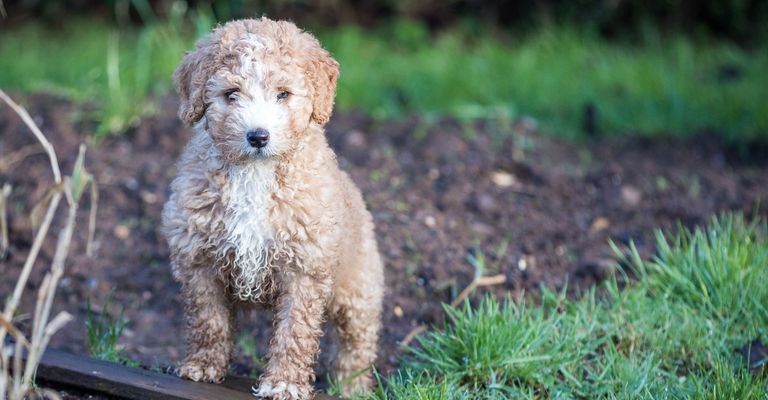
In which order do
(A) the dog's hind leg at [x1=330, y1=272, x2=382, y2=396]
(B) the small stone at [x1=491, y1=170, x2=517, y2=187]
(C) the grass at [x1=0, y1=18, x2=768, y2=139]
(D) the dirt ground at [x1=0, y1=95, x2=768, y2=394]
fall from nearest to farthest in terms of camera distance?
(A) the dog's hind leg at [x1=330, y1=272, x2=382, y2=396]
(D) the dirt ground at [x1=0, y1=95, x2=768, y2=394]
(B) the small stone at [x1=491, y1=170, x2=517, y2=187]
(C) the grass at [x1=0, y1=18, x2=768, y2=139]

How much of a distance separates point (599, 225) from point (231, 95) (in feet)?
9.82

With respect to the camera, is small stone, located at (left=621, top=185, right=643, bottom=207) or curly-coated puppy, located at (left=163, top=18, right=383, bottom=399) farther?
small stone, located at (left=621, top=185, right=643, bottom=207)

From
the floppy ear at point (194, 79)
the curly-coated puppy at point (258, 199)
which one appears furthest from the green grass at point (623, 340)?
the floppy ear at point (194, 79)

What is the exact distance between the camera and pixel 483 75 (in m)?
8.82

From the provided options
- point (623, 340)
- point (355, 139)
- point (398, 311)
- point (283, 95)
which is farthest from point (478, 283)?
point (355, 139)

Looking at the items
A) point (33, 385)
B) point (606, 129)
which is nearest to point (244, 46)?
point (33, 385)

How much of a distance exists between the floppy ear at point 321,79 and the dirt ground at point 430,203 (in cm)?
129

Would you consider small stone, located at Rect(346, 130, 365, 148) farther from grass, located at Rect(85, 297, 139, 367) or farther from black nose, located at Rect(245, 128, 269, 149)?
black nose, located at Rect(245, 128, 269, 149)

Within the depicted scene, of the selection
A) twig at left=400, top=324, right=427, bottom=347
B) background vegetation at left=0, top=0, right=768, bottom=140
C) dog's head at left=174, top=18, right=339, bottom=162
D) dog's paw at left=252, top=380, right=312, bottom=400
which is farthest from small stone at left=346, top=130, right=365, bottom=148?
dog's paw at left=252, top=380, right=312, bottom=400

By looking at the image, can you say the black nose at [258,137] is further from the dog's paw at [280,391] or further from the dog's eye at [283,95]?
the dog's paw at [280,391]

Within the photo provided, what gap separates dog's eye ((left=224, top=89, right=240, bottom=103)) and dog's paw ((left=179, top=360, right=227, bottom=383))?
3.67 feet

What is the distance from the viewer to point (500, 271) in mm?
5516

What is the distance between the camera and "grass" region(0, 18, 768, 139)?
7.75 meters

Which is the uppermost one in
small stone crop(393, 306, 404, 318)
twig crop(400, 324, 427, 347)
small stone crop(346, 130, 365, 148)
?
small stone crop(346, 130, 365, 148)
